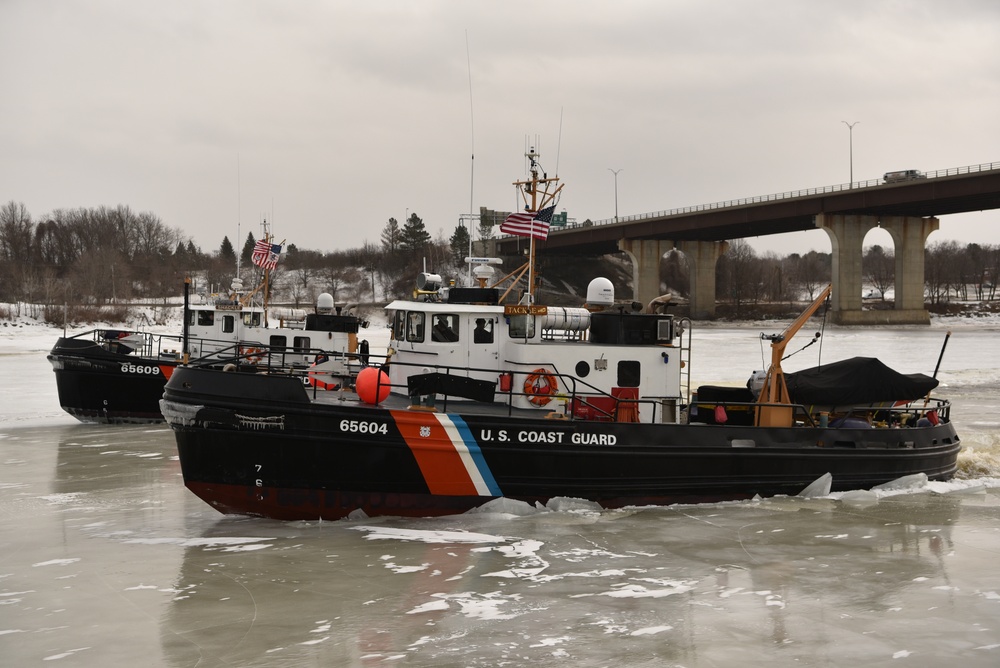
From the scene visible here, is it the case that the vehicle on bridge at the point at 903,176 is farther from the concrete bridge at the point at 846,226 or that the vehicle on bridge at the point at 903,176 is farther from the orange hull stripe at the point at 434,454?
the orange hull stripe at the point at 434,454

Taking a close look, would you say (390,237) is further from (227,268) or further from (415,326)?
(415,326)

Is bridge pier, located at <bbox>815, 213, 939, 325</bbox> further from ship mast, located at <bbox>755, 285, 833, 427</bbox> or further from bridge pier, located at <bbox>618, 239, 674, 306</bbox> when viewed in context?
ship mast, located at <bbox>755, 285, 833, 427</bbox>

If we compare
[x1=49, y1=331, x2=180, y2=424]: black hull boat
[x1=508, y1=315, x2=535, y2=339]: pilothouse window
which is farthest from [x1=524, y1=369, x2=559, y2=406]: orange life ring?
[x1=49, y1=331, x2=180, y2=424]: black hull boat

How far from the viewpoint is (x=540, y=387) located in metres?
12.2

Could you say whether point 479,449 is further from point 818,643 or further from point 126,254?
point 126,254

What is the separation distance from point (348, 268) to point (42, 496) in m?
70.6

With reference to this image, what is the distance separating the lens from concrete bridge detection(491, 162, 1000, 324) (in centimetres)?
5078

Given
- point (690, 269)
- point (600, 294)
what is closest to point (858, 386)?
point (600, 294)

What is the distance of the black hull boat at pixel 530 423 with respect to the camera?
10.8 meters

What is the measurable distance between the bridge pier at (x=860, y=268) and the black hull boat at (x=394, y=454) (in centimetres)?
4571

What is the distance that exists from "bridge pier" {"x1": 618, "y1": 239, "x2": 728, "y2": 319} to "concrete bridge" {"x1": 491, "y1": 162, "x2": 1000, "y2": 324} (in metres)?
0.07

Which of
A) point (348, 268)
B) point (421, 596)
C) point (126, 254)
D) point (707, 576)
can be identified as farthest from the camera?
point (126, 254)

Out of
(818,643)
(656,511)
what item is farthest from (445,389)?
(818,643)

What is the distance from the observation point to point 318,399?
11492mm
